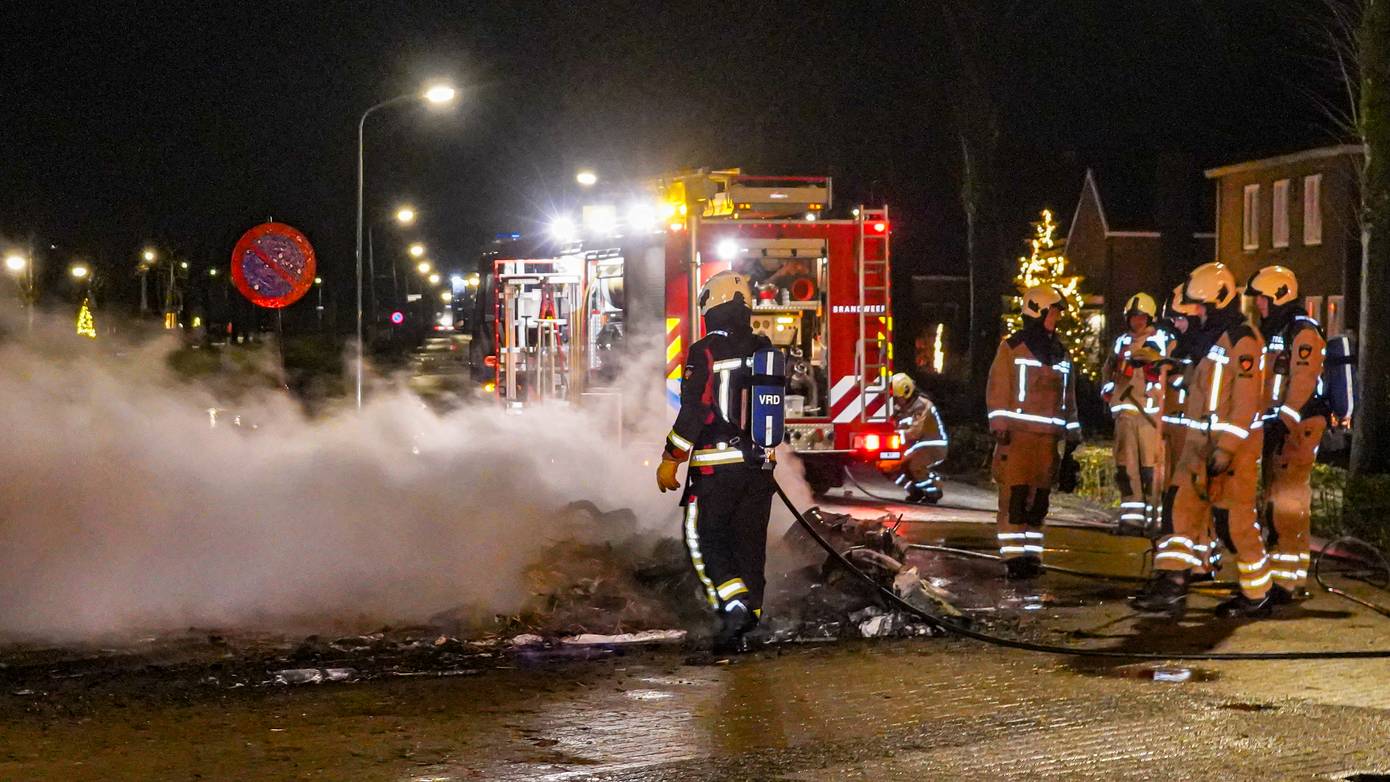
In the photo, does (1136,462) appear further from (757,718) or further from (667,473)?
(757,718)

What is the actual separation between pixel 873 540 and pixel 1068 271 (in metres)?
28.2

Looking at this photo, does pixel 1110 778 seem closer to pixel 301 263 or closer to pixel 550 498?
pixel 550 498

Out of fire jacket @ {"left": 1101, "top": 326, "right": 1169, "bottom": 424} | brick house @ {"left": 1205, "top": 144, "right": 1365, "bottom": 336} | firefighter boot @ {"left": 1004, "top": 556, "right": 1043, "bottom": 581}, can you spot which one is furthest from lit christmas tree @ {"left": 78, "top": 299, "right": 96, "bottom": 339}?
brick house @ {"left": 1205, "top": 144, "right": 1365, "bottom": 336}

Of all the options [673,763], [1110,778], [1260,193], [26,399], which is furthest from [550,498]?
[1260,193]

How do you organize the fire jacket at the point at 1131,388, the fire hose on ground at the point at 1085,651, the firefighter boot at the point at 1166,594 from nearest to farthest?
the fire hose on ground at the point at 1085,651, the firefighter boot at the point at 1166,594, the fire jacket at the point at 1131,388

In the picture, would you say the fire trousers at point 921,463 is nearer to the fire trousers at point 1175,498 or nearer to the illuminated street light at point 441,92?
the fire trousers at point 1175,498

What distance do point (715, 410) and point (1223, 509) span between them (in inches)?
122

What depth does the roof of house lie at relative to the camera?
27.4 metres

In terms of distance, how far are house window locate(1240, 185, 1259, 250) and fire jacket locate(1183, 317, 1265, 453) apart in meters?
25.7

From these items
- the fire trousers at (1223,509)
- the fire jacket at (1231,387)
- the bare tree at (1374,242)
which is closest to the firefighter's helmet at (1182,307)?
the fire jacket at (1231,387)

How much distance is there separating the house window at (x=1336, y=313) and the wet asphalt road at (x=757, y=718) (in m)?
23.5

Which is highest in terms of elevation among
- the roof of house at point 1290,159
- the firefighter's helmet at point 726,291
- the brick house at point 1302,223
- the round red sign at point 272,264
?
the roof of house at point 1290,159

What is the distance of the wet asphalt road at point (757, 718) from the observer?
5.29 metres

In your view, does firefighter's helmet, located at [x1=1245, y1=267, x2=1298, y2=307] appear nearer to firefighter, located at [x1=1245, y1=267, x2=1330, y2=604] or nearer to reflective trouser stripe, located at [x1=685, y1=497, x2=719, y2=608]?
firefighter, located at [x1=1245, y1=267, x2=1330, y2=604]
